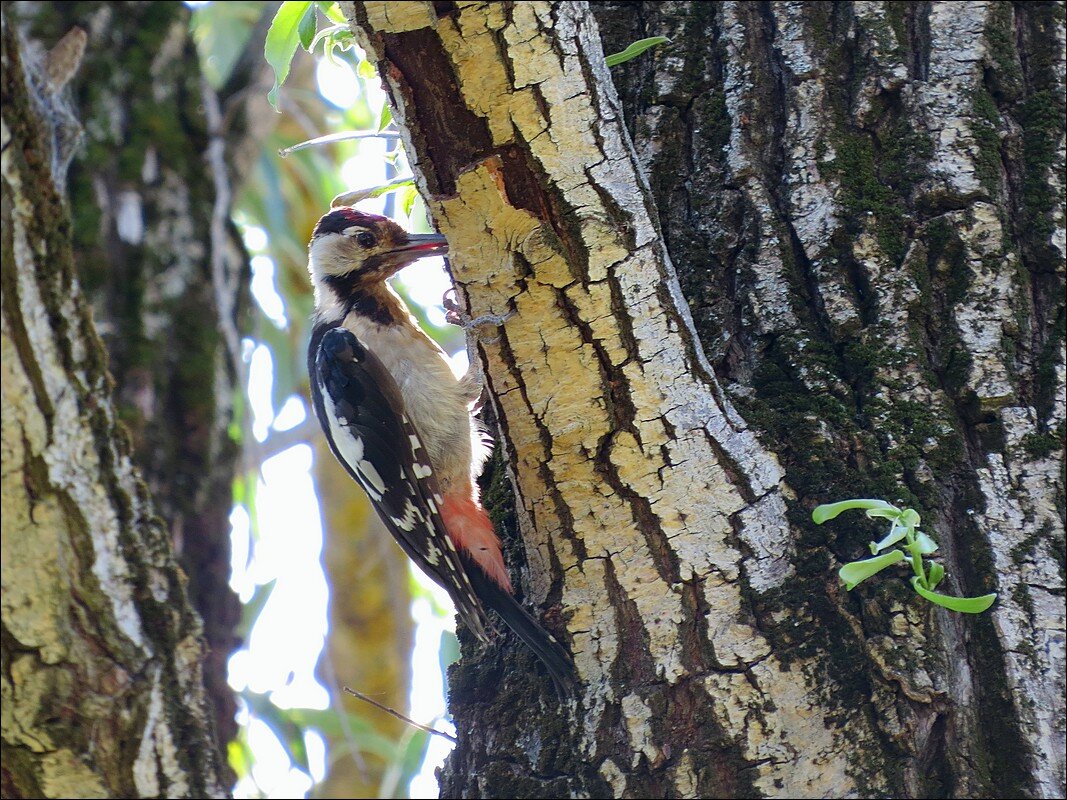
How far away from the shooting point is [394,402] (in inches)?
109

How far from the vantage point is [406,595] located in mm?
5176

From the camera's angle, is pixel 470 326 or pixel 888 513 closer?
pixel 888 513

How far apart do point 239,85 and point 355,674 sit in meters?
2.55

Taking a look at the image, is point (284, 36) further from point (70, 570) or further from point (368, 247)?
point (368, 247)

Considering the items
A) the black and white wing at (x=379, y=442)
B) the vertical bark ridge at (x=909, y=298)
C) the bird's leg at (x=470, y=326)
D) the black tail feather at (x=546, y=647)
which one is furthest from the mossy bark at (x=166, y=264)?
the vertical bark ridge at (x=909, y=298)

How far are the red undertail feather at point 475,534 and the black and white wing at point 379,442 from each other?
0.03 m

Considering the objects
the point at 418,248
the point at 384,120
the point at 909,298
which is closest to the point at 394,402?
the point at 418,248

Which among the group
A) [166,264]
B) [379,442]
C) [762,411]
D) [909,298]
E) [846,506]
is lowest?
[846,506]

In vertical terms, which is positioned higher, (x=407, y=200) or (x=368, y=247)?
(x=368, y=247)

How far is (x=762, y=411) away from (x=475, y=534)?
0.80m

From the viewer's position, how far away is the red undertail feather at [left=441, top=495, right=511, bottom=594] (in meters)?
2.05

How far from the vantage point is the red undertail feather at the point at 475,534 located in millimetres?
2053

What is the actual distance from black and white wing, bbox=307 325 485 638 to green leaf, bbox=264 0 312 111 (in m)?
1.01

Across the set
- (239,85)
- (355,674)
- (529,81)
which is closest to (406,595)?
(355,674)
